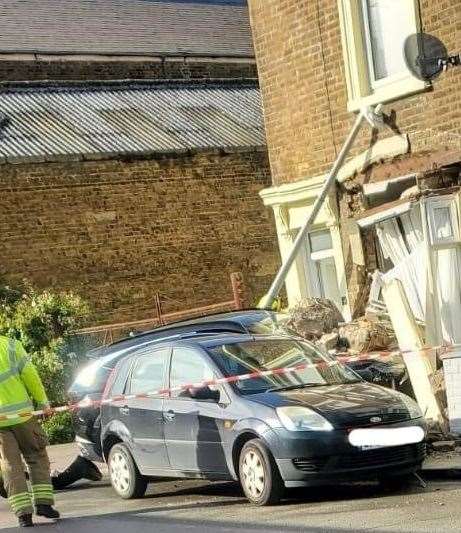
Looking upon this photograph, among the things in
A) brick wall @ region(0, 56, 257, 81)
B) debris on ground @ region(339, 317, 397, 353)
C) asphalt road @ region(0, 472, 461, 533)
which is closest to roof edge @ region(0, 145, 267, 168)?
brick wall @ region(0, 56, 257, 81)

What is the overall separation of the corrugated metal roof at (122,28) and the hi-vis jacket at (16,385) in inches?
743

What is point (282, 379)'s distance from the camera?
10859 millimetres

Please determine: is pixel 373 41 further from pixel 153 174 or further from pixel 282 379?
pixel 153 174

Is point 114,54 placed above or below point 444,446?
above

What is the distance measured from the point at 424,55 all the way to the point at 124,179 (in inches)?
Result: 460

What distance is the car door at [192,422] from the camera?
34.6 feet

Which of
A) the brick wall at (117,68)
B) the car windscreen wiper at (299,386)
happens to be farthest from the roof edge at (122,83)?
the car windscreen wiper at (299,386)

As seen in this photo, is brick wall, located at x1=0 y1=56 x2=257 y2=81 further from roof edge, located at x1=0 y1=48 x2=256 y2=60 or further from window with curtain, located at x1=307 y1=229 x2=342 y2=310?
window with curtain, located at x1=307 y1=229 x2=342 y2=310

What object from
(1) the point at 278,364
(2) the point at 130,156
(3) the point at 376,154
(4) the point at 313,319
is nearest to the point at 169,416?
(1) the point at 278,364

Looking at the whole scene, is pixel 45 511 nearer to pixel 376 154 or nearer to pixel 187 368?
pixel 187 368

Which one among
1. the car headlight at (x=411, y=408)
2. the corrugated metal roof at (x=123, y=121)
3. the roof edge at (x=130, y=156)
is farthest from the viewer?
the corrugated metal roof at (x=123, y=121)

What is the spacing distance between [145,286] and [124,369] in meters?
Answer: 12.1

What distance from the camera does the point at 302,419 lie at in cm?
1000

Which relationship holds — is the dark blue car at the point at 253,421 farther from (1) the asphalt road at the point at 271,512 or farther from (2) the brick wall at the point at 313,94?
(2) the brick wall at the point at 313,94
